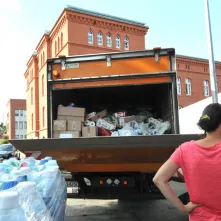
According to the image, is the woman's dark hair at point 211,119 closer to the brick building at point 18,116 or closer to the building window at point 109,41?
the building window at point 109,41

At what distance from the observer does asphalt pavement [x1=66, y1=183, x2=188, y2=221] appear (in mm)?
5824

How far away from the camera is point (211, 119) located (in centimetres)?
212

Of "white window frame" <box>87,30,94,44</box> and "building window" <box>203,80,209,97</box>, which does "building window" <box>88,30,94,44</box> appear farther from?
"building window" <box>203,80,209,97</box>

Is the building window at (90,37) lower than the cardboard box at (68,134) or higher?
higher

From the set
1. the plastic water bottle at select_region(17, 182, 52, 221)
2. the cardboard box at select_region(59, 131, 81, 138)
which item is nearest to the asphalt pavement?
the cardboard box at select_region(59, 131, 81, 138)

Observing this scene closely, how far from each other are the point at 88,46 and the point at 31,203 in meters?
35.4

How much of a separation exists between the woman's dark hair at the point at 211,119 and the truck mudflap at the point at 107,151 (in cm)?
197

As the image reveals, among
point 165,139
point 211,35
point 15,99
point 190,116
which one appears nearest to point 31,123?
point 15,99

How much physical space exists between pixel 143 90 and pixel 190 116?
10.1m

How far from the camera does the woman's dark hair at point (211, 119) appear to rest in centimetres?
212

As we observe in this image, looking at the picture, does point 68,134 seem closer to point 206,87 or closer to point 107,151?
point 107,151

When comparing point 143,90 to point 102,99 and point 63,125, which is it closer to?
point 102,99

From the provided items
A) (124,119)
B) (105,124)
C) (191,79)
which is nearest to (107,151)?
(105,124)

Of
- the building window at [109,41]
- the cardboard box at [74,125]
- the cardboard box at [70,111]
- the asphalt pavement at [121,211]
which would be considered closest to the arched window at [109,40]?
the building window at [109,41]
